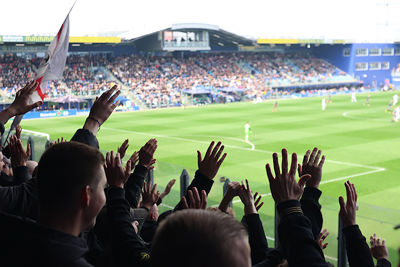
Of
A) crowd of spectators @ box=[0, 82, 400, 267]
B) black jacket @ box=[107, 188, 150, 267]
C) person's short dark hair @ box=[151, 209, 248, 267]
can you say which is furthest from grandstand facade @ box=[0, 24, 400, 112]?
person's short dark hair @ box=[151, 209, 248, 267]

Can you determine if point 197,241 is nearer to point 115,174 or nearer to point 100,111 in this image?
point 115,174

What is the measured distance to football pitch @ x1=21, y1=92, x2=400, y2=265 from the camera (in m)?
8.60

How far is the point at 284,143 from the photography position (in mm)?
28641

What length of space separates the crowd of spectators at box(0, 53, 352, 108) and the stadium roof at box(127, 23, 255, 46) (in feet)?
9.85

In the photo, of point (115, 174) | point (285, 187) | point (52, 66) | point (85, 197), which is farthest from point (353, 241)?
point (52, 66)

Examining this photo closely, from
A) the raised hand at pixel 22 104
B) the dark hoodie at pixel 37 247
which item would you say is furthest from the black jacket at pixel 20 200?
the raised hand at pixel 22 104

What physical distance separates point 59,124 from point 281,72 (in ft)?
142

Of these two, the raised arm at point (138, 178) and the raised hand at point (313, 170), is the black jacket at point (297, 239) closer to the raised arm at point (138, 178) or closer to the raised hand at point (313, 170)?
the raised hand at point (313, 170)

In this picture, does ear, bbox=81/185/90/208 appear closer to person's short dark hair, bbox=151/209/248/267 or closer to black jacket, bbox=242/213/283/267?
person's short dark hair, bbox=151/209/248/267

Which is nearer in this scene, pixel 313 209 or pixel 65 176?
pixel 65 176

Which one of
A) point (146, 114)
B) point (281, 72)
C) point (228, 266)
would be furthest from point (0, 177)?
point (281, 72)

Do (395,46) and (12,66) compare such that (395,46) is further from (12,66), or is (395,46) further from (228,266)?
(228,266)

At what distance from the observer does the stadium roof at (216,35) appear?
202ft

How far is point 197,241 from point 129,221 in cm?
142
